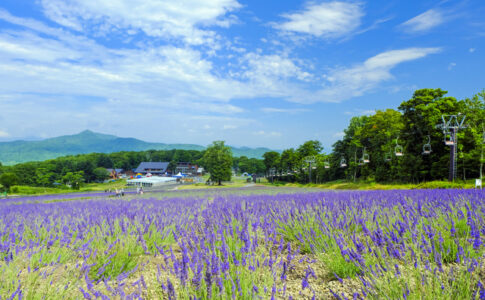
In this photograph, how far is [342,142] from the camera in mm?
49781

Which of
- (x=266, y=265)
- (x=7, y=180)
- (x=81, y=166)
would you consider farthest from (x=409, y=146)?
(x=81, y=166)

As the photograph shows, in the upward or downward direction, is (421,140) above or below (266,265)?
above

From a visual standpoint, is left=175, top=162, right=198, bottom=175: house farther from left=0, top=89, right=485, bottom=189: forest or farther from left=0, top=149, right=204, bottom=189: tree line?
left=0, top=89, right=485, bottom=189: forest

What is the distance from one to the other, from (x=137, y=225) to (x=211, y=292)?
8.41 ft

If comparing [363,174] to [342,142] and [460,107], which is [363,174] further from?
[460,107]

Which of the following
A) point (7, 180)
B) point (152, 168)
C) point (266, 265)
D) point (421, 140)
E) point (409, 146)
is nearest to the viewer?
point (266, 265)

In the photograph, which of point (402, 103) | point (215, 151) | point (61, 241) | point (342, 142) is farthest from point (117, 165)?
point (61, 241)

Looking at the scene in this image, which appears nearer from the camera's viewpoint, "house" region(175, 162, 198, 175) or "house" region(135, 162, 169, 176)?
"house" region(135, 162, 169, 176)

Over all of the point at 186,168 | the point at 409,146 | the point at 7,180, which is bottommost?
the point at 7,180

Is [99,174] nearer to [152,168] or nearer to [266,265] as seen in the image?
[152,168]

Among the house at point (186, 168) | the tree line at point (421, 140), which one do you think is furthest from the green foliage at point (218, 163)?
the house at point (186, 168)

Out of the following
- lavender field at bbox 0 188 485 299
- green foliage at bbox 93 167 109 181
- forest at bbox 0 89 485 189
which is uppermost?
forest at bbox 0 89 485 189

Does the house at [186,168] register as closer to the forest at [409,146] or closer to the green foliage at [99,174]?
the green foliage at [99,174]

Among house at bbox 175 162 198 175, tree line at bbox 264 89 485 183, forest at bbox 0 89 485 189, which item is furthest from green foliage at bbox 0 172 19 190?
house at bbox 175 162 198 175
